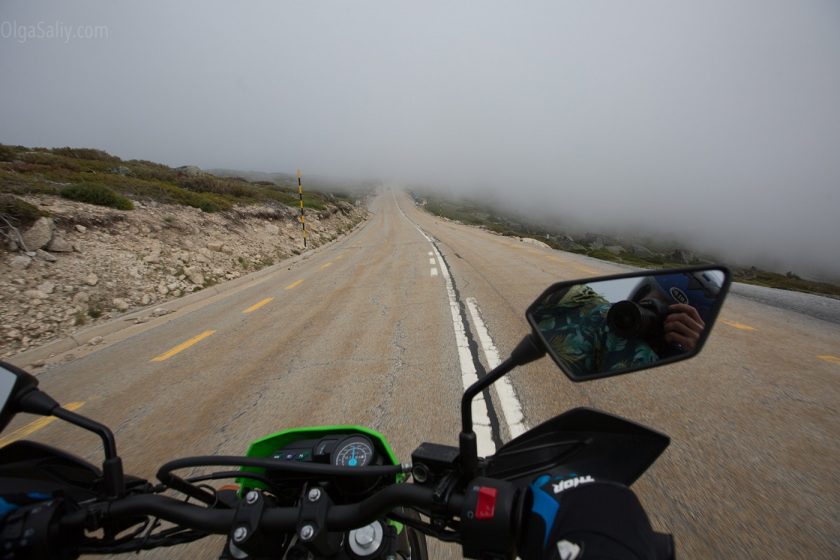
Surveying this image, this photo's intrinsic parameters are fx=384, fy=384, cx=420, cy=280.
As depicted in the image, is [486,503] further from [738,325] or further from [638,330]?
[738,325]

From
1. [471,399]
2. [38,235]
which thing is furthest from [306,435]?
[38,235]

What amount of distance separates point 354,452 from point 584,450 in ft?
2.61

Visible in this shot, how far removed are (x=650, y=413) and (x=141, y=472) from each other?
4224mm

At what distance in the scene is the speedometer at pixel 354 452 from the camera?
1355 mm

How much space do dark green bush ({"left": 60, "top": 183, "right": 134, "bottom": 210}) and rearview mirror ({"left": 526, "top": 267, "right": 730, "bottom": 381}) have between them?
16.4m

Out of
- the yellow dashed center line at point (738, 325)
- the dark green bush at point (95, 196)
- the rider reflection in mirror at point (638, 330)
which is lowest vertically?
the dark green bush at point (95, 196)

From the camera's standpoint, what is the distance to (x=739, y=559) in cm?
195

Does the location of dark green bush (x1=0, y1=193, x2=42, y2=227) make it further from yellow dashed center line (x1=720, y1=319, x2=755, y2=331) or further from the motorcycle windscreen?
yellow dashed center line (x1=720, y1=319, x2=755, y2=331)

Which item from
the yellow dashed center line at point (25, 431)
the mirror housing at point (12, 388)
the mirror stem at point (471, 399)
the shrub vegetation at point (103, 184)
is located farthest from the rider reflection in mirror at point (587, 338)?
the shrub vegetation at point (103, 184)

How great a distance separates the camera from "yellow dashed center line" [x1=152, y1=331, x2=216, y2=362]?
5.67m

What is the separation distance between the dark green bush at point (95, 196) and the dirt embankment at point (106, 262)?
40 cm

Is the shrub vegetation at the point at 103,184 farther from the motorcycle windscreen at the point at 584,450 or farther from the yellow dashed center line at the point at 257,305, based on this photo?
the motorcycle windscreen at the point at 584,450

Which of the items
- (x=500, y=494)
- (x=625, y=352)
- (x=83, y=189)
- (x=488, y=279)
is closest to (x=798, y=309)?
(x=488, y=279)

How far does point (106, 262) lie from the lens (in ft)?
32.8
